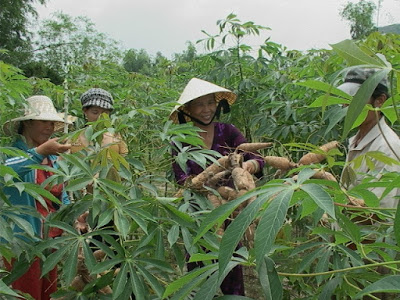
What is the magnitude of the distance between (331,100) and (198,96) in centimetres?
95

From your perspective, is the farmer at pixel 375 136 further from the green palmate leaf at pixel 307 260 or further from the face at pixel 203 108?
the face at pixel 203 108

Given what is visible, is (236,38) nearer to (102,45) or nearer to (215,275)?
(215,275)

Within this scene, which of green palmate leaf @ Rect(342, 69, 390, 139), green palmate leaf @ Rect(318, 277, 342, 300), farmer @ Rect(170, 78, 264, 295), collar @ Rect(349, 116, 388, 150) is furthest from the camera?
farmer @ Rect(170, 78, 264, 295)

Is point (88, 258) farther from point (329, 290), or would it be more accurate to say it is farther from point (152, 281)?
point (329, 290)

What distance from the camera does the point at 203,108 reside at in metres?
1.69

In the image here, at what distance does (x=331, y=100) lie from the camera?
700 mm

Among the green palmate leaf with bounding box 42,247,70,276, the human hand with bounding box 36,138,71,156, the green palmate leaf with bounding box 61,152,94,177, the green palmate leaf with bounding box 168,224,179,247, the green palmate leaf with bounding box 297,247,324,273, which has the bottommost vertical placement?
the green palmate leaf with bounding box 297,247,324,273

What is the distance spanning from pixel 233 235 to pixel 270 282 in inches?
7.1

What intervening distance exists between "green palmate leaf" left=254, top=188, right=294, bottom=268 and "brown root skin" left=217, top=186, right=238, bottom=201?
463 millimetres

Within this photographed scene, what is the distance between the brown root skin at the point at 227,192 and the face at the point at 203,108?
68cm

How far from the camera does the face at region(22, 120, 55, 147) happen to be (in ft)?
5.39

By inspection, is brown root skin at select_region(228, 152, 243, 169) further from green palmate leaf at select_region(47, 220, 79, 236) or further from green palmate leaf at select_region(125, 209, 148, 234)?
green palmate leaf at select_region(47, 220, 79, 236)

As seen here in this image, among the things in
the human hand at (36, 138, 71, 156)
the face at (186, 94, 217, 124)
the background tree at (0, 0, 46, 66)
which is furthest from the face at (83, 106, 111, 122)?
the background tree at (0, 0, 46, 66)

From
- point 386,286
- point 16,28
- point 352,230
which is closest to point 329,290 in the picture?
point 352,230
